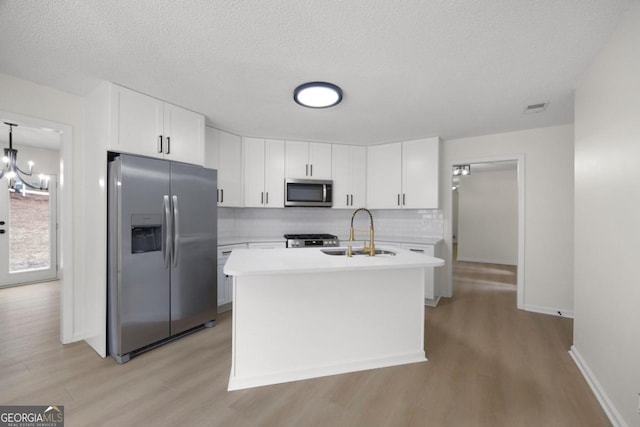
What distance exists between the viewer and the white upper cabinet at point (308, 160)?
4105 millimetres

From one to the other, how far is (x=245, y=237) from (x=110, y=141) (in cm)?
229

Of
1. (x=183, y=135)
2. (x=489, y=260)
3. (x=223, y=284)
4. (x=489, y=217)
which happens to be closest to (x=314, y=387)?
(x=223, y=284)

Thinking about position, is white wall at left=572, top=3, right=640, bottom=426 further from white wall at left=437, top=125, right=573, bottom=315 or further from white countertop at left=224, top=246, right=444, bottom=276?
white wall at left=437, top=125, right=573, bottom=315

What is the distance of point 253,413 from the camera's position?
1660mm

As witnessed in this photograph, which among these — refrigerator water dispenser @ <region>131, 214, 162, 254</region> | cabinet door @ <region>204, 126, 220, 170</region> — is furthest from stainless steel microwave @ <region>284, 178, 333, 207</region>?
refrigerator water dispenser @ <region>131, 214, 162, 254</region>

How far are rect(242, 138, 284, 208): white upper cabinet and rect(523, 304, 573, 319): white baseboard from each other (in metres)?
3.69

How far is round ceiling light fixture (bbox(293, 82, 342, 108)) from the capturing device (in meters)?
2.24

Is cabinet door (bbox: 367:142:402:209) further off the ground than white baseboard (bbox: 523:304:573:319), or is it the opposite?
cabinet door (bbox: 367:142:402:209)

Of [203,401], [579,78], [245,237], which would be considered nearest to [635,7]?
[579,78]

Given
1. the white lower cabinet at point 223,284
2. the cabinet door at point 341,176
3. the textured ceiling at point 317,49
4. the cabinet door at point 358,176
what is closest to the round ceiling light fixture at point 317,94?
the textured ceiling at point 317,49

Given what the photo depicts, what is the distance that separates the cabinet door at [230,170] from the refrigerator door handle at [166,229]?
107 centimetres

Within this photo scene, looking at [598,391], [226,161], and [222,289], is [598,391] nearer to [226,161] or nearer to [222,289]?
[222,289]

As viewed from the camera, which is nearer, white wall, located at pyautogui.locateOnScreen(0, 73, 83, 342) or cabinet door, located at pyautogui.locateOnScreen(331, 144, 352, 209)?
white wall, located at pyautogui.locateOnScreen(0, 73, 83, 342)

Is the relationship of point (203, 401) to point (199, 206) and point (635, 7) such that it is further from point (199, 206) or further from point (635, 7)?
point (635, 7)
